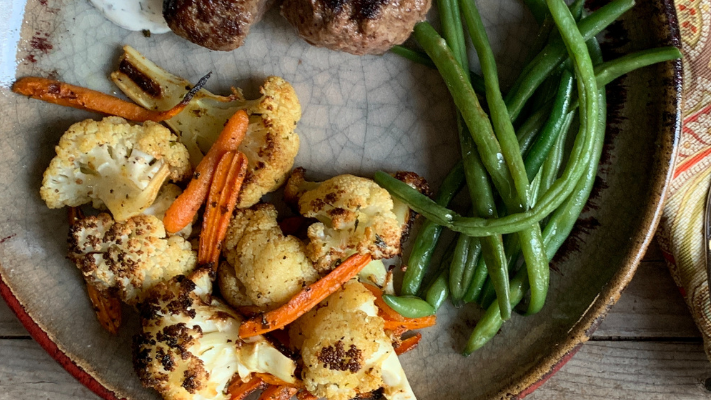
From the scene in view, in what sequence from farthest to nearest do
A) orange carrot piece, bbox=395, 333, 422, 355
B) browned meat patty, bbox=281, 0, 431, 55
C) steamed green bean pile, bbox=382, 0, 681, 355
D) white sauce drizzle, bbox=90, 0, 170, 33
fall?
orange carrot piece, bbox=395, 333, 422, 355 → white sauce drizzle, bbox=90, 0, 170, 33 → steamed green bean pile, bbox=382, 0, 681, 355 → browned meat patty, bbox=281, 0, 431, 55

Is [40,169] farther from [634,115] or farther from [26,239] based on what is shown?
[634,115]

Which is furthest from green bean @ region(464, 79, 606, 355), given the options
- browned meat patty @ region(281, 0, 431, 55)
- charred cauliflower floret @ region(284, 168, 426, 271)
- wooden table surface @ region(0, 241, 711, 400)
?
browned meat patty @ region(281, 0, 431, 55)

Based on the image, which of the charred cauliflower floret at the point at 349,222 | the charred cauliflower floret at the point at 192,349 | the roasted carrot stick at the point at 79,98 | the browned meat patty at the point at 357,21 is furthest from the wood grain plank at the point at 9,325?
the browned meat patty at the point at 357,21

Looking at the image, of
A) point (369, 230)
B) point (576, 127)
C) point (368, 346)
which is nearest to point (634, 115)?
point (576, 127)

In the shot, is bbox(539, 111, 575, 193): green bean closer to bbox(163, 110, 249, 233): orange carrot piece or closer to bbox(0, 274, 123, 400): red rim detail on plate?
bbox(163, 110, 249, 233): orange carrot piece

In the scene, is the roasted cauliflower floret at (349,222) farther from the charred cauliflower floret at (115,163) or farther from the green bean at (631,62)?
the green bean at (631,62)

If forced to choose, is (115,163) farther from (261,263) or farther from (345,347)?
(345,347)

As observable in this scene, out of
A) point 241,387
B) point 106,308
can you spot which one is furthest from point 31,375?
point 241,387
